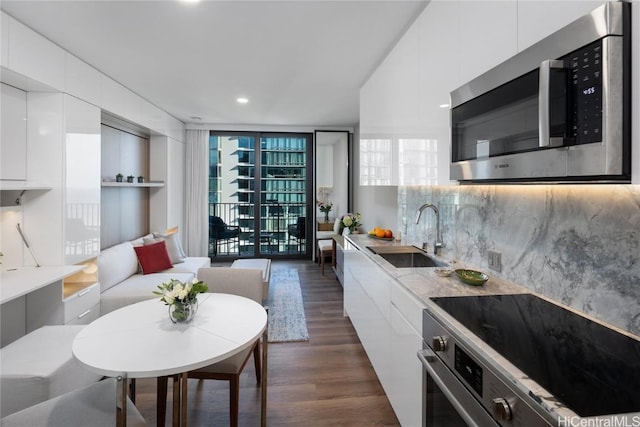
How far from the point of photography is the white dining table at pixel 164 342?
52.4 inches

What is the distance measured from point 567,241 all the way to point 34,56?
3.59 metres

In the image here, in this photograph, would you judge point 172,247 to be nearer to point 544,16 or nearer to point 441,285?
point 441,285

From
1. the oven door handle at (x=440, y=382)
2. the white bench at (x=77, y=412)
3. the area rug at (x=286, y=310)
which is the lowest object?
the area rug at (x=286, y=310)

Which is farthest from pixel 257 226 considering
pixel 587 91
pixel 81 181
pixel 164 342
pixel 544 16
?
pixel 587 91

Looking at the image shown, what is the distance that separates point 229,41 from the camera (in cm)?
261

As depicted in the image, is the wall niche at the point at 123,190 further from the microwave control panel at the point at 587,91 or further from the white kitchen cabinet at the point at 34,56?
the microwave control panel at the point at 587,91

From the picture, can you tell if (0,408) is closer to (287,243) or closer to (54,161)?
(54,161)

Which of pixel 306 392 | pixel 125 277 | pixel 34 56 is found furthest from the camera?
pixel 125 277

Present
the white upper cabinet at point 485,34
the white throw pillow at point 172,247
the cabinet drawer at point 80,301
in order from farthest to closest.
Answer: the white throw pillow at point 172,247 → the cabinet drawer at point 80,301 → the white upper cabinet at point 485,34

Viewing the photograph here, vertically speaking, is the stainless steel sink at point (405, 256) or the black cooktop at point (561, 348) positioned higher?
the stainless steel sink at point (405, 256)

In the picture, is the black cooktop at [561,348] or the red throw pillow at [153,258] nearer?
the black cooktop at [561,348]

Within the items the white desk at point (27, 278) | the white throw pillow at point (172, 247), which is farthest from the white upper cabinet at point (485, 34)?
the white throw pillow at point (172, 247)

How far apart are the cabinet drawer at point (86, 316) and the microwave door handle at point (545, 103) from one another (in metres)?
3.35

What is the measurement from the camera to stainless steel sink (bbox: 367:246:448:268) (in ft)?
7.99
